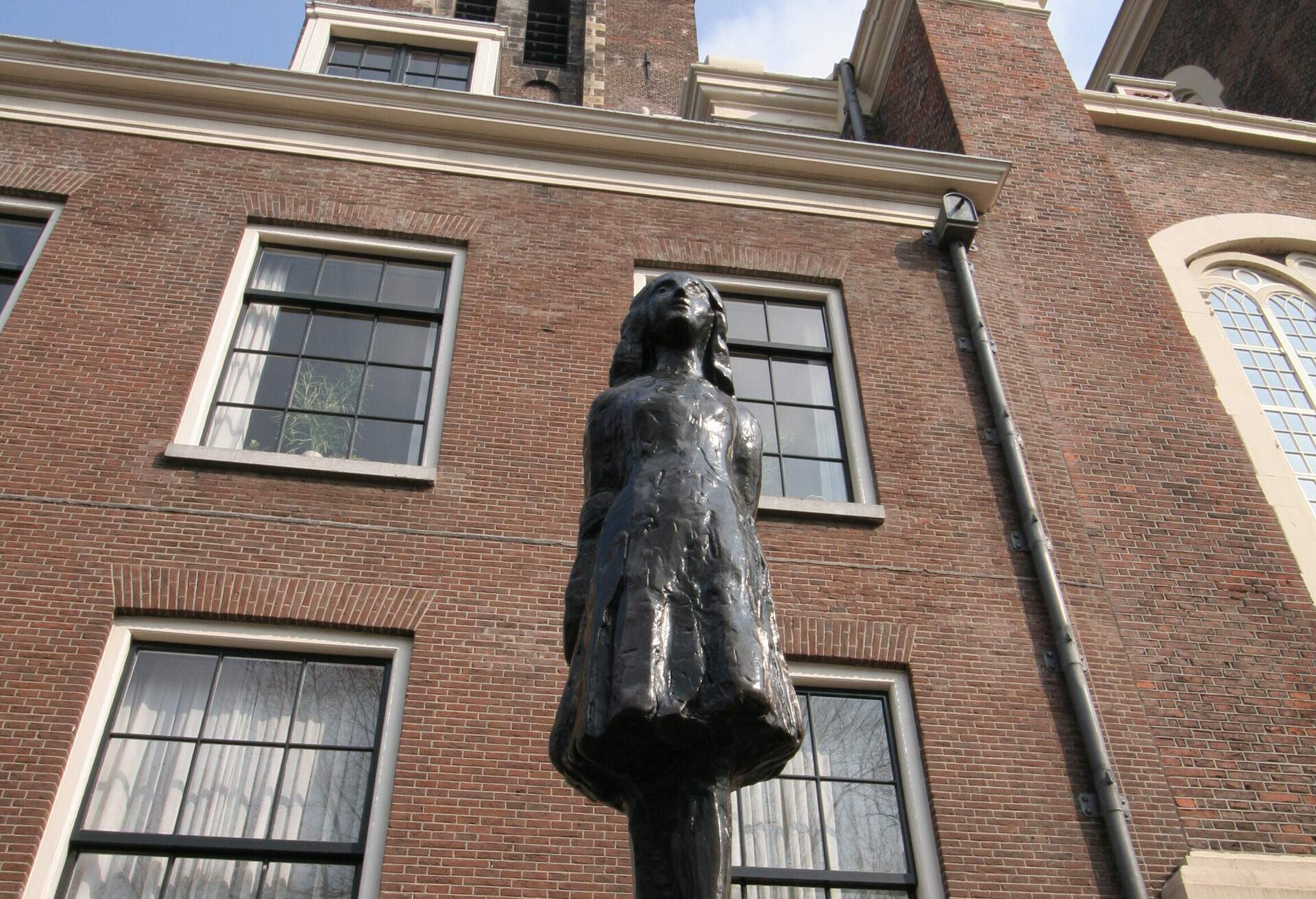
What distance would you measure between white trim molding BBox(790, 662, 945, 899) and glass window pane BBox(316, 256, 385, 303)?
5.55 meters

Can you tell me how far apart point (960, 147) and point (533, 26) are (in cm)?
1504

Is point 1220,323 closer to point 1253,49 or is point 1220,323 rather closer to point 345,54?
point 1253,49

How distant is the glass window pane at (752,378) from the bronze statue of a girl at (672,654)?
6.92 meters

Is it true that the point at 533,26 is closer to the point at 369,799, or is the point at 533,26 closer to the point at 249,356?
the point at 249,356

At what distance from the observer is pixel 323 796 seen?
741 cm

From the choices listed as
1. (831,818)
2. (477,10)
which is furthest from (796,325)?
(477,10)

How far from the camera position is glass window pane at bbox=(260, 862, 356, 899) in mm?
6926

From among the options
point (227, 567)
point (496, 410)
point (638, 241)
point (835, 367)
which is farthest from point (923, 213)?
point (227, 567)

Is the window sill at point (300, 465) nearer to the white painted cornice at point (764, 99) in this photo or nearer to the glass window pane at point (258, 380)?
the glass window pane at point (258, 380)

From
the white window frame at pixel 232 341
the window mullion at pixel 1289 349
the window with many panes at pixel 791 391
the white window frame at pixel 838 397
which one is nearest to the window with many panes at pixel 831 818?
the white window frame at pixel 838 397

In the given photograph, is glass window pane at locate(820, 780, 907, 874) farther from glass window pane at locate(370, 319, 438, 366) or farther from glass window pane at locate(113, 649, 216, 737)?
glass window pane at locate(370, 319, 438, 366)

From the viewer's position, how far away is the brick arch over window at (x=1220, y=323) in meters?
11.2

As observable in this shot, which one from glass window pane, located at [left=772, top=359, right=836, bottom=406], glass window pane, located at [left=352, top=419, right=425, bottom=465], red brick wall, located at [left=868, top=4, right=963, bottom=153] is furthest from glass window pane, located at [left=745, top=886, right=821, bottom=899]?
red brick wall, located at [left=868, top=4, right=963, bottom=153]

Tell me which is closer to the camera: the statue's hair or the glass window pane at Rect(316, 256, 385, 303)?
the statue's hair
